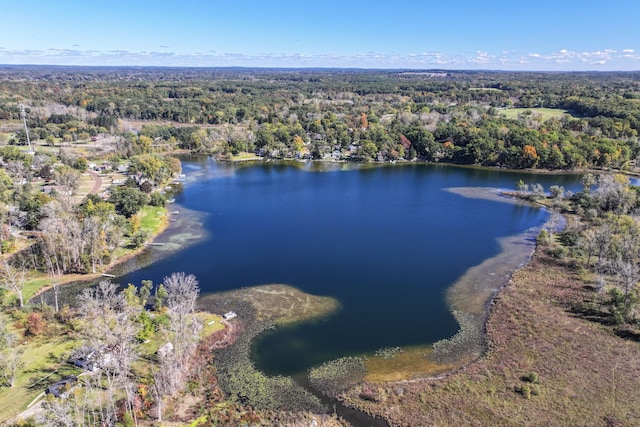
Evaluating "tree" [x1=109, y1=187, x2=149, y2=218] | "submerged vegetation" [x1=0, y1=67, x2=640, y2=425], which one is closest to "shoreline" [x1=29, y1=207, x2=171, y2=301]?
"submerged vegetation" [x1=0, y1=67, x2=640, y2=425]

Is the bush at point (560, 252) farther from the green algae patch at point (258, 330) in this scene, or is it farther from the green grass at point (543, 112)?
the green grass at point (543, 112)

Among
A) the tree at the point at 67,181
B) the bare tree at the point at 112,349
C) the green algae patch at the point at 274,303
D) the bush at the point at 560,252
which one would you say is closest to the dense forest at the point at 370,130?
the tree at the point at 67,181

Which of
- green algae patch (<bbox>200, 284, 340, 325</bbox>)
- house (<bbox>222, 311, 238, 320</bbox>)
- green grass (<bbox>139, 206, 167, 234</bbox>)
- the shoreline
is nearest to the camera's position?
house (<bbox>222, 311, 238, 320</bbox>)

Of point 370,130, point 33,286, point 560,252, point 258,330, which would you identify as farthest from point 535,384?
point 370,130

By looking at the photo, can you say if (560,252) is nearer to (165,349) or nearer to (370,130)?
(165,349)

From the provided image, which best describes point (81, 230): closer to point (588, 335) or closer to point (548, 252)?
point (588, 335)

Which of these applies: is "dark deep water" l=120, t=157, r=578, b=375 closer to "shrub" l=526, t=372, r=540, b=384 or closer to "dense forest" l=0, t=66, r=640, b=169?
"shrub" l=526, t=372, r=540, b=384
